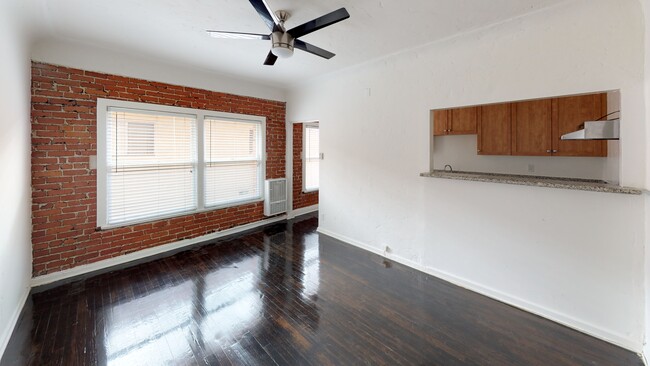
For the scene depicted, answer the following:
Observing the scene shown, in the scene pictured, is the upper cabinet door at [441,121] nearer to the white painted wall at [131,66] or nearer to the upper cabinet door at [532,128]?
the upper cabinet door at [532,128]

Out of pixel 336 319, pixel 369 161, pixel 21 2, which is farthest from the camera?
pixel 369 161

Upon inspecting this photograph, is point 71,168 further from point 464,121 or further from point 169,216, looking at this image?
point 464,121

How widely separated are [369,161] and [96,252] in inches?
146

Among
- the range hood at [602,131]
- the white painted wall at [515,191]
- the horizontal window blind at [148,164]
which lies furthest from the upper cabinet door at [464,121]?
the horizontal window blind at [148,164]

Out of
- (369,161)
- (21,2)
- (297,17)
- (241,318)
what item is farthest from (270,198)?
(21,2)

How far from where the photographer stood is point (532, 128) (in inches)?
156

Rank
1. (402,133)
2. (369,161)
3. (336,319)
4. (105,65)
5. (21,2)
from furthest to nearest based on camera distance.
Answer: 1. (369,161)
2. (402,133)
3. (105,65)
4. (336,319)
5. (21,2)

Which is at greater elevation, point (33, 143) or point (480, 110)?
point (480, 110)

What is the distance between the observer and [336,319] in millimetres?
2365

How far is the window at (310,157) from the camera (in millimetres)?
5895

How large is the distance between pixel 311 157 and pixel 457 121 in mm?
3002

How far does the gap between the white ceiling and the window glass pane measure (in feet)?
8.05

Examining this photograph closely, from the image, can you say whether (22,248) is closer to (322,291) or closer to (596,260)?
(322,291)

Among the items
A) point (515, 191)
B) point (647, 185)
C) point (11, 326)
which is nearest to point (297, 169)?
point (515, 191)
